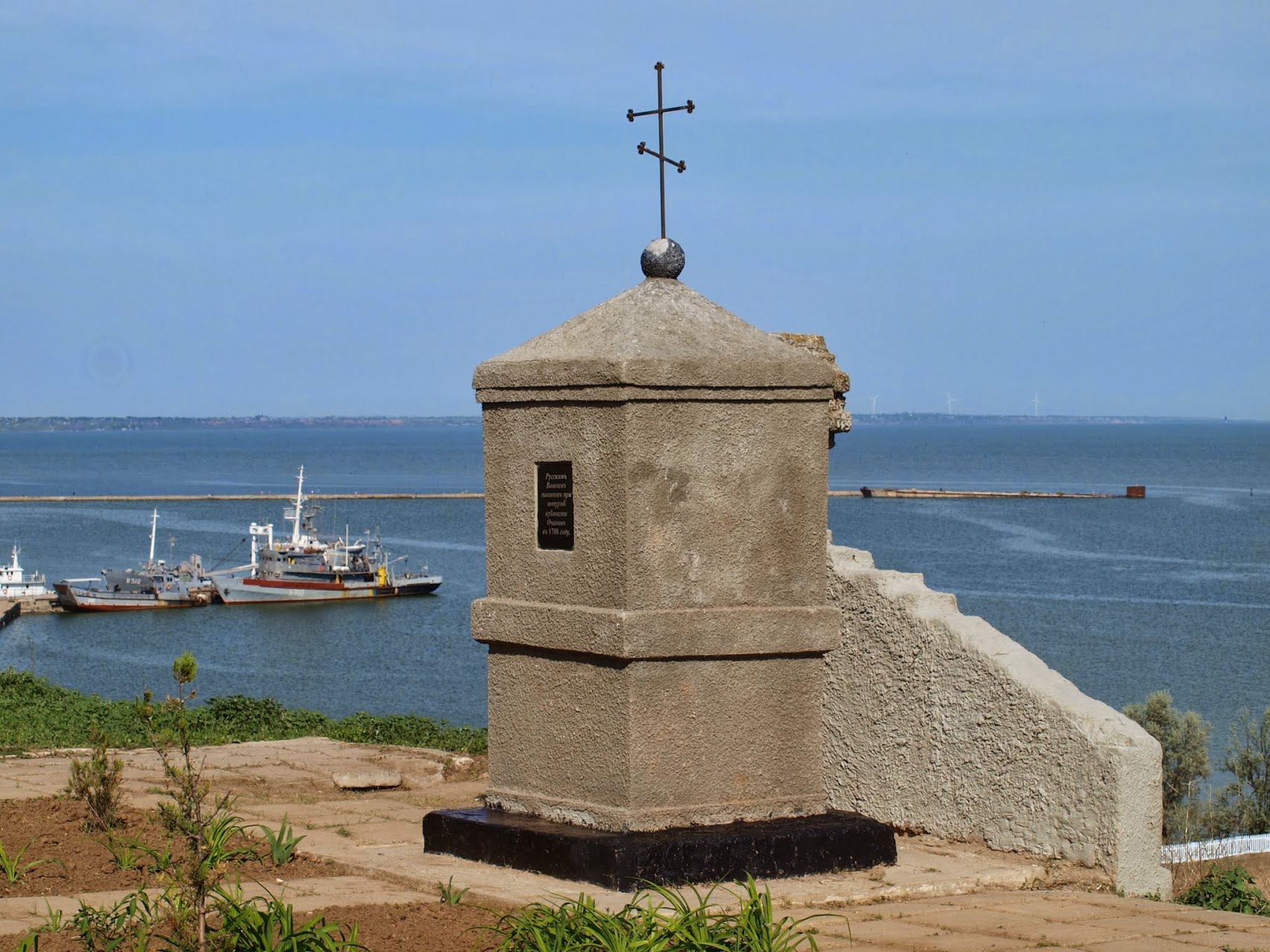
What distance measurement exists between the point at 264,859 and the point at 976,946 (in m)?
2.82

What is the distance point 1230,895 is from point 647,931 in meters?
2.73

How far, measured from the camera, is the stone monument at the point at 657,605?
607 centimetres

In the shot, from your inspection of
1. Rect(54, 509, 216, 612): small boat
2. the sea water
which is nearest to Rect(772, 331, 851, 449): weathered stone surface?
the sea water

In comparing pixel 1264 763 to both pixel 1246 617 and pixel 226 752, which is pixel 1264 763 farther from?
pixel 1246 617

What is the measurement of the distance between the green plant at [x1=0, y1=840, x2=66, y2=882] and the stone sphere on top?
11.1 ft

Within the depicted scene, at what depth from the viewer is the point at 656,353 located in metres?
6.14

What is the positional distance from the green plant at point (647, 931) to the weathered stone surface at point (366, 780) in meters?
3.81

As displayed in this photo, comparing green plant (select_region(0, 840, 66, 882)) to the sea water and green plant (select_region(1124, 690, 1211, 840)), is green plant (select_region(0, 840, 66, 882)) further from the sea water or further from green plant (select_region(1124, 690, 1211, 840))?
the sea water

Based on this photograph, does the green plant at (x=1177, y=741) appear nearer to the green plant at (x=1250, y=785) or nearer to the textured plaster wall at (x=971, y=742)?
the green plant at (x=1250, y=785)

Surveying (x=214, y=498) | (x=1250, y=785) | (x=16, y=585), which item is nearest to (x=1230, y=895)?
(x=1250, y=785)

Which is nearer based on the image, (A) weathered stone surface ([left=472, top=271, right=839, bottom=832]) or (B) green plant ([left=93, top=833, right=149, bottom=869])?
(B) green plant ([left=93, top=833, right=149, bottom=869])

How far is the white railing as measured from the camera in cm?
793

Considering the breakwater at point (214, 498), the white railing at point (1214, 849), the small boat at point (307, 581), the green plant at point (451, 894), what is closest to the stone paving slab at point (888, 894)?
the green plant at point (451, 894)

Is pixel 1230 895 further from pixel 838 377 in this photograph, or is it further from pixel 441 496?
pixel 441 496
